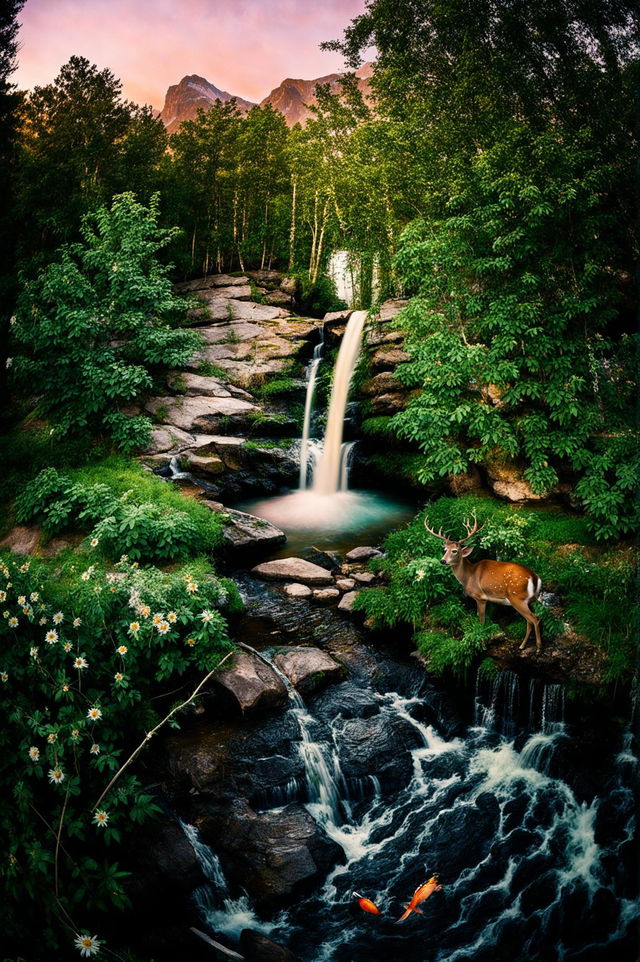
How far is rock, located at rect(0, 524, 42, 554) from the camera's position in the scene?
836 centimetres

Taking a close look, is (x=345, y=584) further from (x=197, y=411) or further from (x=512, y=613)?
(x=197, y=411)

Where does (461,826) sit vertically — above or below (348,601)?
Answer: below

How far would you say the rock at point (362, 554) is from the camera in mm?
9548

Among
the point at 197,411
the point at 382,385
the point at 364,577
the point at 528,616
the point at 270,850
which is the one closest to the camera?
the point at 270,850

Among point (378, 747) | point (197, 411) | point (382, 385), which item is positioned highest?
point (382, 385)

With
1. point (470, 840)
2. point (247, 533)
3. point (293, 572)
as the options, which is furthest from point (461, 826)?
point (247, 533)

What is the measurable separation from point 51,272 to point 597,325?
1096 cm

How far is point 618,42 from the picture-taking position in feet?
31.6

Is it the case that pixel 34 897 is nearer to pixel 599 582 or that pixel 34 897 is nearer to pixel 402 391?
pixel 599 582

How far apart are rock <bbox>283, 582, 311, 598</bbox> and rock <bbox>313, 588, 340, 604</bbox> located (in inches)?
5.2

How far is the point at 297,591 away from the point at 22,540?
4.71 metres

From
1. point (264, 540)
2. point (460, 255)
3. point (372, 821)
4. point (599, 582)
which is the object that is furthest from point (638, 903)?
point (460, 255)

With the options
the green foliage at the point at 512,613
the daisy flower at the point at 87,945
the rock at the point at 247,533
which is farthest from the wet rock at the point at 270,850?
the rock at the point at 247,533

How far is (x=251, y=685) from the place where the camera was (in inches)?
228
